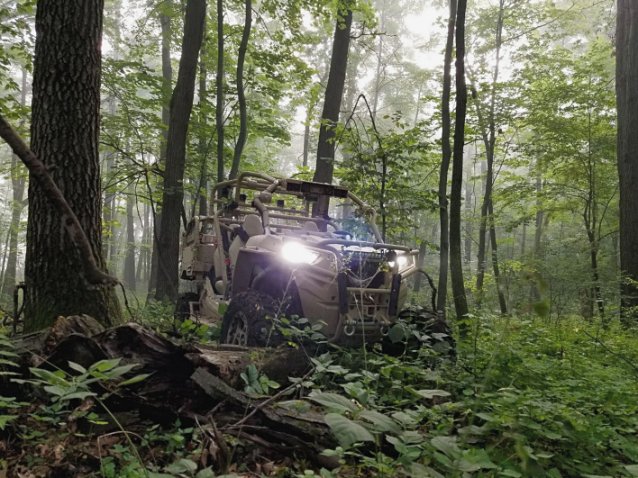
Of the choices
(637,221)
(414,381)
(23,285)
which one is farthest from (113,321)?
(637,221)

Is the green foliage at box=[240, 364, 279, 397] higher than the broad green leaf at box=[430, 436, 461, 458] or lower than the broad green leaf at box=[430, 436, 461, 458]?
lower

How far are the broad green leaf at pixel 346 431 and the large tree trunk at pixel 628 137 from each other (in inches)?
311

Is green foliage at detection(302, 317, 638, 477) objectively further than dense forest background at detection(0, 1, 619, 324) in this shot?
No

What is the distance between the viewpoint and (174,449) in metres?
2.26

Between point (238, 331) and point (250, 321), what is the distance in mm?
354

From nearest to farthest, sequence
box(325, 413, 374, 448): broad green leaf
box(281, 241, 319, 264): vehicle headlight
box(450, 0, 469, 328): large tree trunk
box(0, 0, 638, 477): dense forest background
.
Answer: box(325, 413, 374, 448): broad green leaf
box(0, 0, 638, 477): dense forest background
box(281, 241, 319, 264): vehicle headlight
box(450, 0, 469, 328): large tree trunk

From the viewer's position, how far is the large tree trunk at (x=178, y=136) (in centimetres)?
828

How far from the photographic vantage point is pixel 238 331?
4.25 metres

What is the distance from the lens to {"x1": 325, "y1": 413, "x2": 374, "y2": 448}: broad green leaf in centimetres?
152

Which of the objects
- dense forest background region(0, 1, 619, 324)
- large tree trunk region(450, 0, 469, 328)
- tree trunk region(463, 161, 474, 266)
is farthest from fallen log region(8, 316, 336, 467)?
tree trunk region(463, 161, 474, 266)

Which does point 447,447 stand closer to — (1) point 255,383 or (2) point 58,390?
(1) point 255,383

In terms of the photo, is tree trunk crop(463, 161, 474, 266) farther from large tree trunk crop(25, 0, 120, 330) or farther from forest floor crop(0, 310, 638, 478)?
large tree trunk crop(25, 0, 120, 330)

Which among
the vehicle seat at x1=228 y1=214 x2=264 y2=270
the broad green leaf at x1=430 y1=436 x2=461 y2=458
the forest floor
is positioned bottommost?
the forest floor

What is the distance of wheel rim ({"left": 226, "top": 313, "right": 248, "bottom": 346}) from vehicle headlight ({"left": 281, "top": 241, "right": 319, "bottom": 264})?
75 cm
